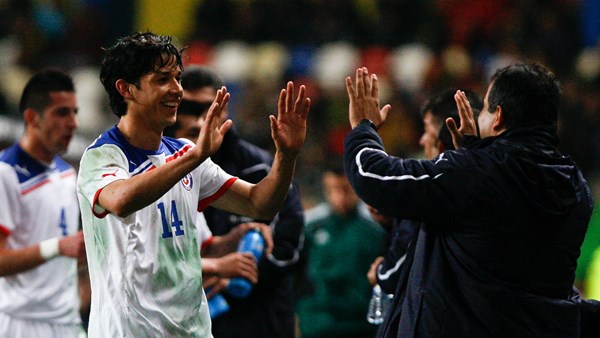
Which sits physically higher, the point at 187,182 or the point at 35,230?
the point at 187,182

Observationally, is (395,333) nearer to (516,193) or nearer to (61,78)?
(516,193)

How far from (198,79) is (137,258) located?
201cm

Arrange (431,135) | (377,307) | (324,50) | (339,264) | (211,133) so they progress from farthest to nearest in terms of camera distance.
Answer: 1. (324,50)
2. (339,264)
3. (377,307)
4. (431,135)
5. (211,133)

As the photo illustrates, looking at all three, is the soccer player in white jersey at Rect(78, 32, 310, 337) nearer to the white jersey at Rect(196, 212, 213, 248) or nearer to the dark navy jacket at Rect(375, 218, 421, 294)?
the dark navy jacket at Rect(375, 218, 421, 294)

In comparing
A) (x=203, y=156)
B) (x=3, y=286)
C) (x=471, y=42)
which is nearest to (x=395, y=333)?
(x=203, y=156)

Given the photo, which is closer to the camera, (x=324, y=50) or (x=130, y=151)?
(x=130, y=151)

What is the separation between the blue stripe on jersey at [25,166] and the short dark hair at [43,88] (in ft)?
0.90

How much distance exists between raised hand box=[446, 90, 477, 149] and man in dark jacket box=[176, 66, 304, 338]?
162 cm

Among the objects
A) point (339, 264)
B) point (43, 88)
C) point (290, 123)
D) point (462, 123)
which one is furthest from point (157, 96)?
point (339, 264)

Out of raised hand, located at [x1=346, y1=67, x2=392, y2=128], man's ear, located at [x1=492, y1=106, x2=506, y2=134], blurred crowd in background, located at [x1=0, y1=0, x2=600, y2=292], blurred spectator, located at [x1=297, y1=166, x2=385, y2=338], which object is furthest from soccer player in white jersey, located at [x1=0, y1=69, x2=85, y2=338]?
blurred crowd in background, located at [x1=0, y1=0, x2=600, y2=292]

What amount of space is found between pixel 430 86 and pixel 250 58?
2620 millimetres

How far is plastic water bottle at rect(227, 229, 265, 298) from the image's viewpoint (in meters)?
6.45

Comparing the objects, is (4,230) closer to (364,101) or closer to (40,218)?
(40,218)

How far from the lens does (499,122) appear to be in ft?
17.0
